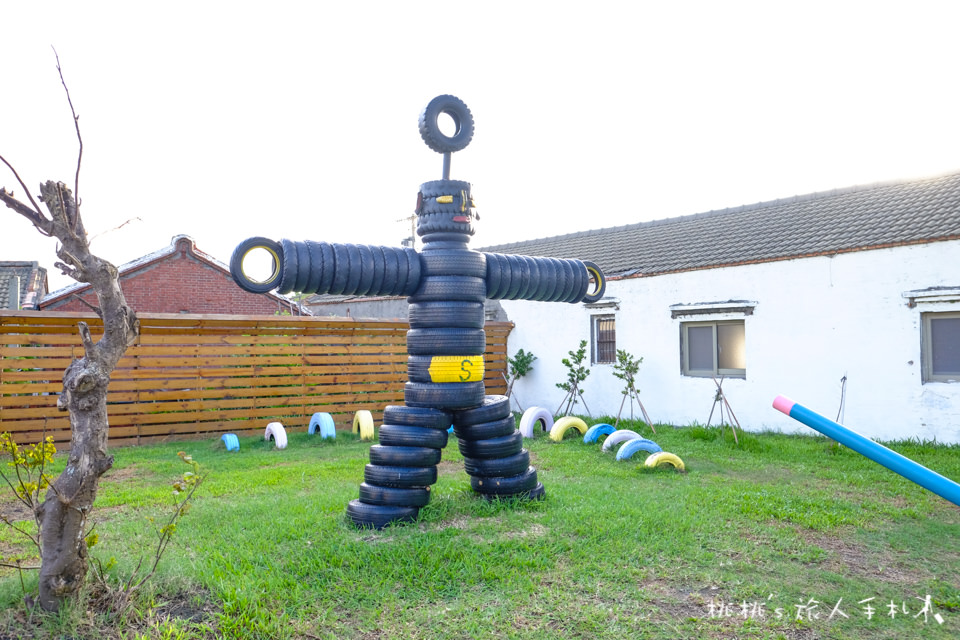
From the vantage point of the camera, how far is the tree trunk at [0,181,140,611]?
9.77 feet

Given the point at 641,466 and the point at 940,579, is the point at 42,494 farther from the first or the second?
the point at 940,579

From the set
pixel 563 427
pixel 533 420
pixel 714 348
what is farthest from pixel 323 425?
pixel 714 348

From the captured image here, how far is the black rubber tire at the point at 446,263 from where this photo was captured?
533 centimetres

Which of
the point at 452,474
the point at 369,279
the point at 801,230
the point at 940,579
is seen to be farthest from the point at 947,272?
the point at 369,279

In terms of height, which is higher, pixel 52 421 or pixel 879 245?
pixel 879 245

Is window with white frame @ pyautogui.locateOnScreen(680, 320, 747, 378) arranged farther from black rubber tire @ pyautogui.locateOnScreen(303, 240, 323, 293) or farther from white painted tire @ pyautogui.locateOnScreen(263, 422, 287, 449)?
black rubber tire @ pyautogui.locateOnScreen(303, 240, 323, 293)

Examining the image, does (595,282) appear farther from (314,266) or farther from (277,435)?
(277,435)

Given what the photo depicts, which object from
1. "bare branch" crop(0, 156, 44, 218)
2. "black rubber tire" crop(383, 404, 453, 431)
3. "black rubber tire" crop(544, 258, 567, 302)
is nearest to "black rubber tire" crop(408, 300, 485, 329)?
"black rubber tire" crop(383, 404, 453, 431)

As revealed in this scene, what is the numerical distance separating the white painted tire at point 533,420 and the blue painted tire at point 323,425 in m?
2.93

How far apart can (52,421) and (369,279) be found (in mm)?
6843

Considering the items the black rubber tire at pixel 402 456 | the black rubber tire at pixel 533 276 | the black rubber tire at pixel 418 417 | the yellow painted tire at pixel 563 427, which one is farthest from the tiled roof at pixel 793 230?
the black rubber tire at pixel 402 456

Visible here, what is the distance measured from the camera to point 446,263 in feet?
17.5

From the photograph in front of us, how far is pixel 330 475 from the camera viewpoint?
7.35 metres

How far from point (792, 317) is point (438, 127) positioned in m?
6.97
